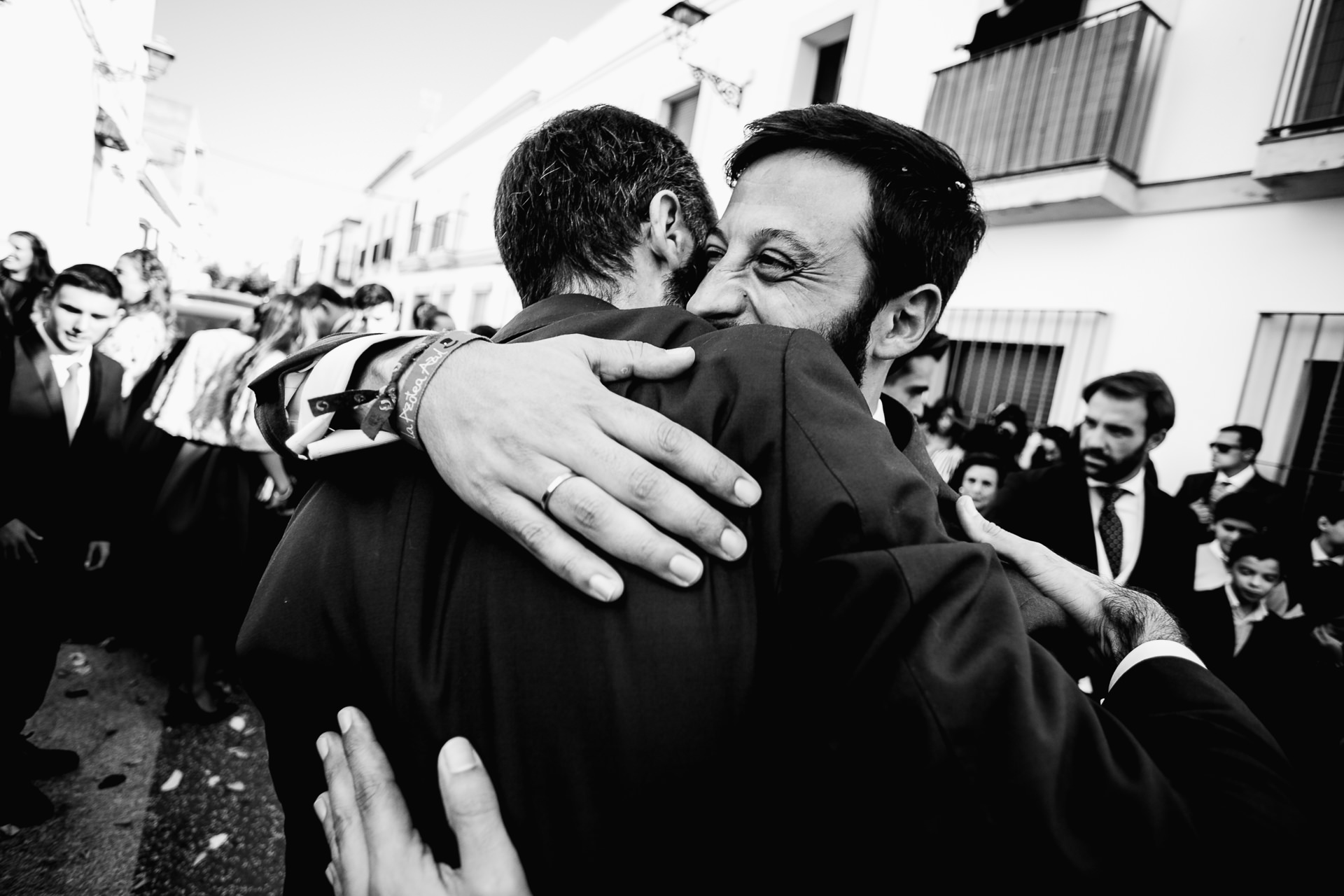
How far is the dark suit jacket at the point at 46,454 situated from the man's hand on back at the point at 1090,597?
3647 millimetres

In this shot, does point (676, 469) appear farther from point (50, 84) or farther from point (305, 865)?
point (50, 84)

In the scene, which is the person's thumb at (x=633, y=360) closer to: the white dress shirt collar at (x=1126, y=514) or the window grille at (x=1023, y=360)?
the white dress shirt collar at (x=1126, y=514)

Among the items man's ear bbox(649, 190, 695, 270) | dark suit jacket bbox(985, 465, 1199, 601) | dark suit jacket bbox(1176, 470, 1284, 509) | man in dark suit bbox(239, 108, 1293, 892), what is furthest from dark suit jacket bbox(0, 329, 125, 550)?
dark suit jacket bbox(1176, 470, 1284, 509)

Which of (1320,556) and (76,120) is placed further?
(76,120)

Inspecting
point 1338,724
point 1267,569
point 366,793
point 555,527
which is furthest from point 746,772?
point 1267,569

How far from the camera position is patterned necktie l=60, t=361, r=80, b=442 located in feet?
11.6

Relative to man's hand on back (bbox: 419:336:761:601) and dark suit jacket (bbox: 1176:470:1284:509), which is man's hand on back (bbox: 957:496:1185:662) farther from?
dark suit jacket (bbox: 1176:470:1284:509)

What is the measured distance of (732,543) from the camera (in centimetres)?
87

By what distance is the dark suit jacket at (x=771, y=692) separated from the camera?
785 millimetres

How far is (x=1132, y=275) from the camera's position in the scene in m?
6.40

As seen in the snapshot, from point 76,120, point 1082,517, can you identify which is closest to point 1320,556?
point 1082,517

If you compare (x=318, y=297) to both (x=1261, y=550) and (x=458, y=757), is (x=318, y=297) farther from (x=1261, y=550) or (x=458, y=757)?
(x=1261, y=550)

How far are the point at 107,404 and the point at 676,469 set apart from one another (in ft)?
12.9

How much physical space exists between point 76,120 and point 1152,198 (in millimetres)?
11004
